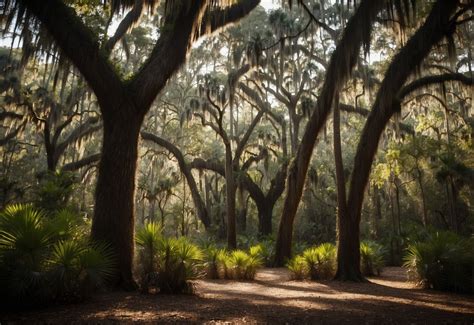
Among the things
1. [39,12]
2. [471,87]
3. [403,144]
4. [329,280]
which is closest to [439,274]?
[329,280]

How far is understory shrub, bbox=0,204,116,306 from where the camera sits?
5277mm

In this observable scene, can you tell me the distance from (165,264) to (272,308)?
2434 mm

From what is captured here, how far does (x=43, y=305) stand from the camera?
17.9 feet

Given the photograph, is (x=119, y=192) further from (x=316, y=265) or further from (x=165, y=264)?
(x=316, y=265)

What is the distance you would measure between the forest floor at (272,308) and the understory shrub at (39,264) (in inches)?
11.1

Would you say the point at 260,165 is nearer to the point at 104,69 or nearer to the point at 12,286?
the point at 104,69

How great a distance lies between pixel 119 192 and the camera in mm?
7645

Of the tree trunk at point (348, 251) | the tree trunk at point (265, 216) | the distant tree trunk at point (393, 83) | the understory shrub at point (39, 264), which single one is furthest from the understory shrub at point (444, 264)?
the tree trunk at point (265, 216)

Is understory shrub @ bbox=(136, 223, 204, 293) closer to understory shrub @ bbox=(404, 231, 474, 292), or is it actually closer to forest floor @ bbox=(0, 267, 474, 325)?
forest floor @ bbox=(0, 267, 474, 325)

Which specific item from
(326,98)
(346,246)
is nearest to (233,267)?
(346,246)

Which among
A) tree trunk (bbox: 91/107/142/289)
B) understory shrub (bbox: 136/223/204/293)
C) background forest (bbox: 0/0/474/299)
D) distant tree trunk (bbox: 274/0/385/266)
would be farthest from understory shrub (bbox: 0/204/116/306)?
distant tree trunk (bbox: 274/0/385/266)

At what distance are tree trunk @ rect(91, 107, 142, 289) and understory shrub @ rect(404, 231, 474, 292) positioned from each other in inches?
280

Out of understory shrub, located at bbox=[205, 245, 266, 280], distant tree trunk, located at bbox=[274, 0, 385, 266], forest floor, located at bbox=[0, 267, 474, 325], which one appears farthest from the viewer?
understory shrub, located at bbox=[205, 245, 266, 280]

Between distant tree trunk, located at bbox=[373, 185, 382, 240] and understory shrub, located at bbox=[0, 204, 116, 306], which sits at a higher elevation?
distant tree trunk, located at bbox=[373, 185, 382, 240]
